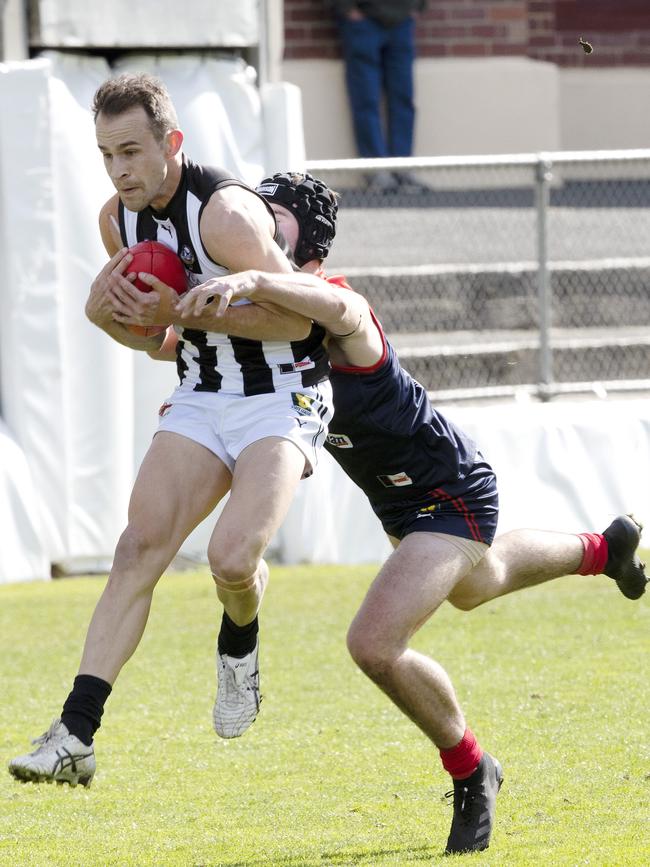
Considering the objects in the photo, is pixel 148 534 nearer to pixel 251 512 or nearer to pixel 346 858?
pixel 251 512

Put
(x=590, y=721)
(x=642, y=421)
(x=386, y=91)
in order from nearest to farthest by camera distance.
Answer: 1. (x=590, y=721)
2. (x=642, y=421)
3. (x=386, y=91)

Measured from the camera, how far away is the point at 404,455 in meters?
5.23

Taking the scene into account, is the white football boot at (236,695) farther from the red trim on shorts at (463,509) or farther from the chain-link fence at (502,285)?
the chain-link fence at (502,285)

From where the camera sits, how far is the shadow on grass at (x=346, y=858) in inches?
193

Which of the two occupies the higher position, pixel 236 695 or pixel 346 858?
pixel 236 695

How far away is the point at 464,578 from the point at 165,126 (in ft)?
5.77

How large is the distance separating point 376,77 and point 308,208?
9297mm

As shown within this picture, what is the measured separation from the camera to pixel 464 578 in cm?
541

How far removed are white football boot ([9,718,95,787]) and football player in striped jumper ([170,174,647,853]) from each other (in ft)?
2.89

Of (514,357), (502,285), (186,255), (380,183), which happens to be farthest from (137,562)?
(380,183)

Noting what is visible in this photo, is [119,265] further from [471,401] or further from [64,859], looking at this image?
[471,401]

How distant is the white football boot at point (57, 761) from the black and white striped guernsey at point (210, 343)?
1.28 metres

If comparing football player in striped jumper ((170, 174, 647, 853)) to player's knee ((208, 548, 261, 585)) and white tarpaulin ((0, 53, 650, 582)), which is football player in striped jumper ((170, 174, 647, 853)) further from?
white tarpaulin ((0, 53, 650, 582))

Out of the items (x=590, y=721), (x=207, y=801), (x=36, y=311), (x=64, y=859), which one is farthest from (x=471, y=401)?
(x=64, y=859)
